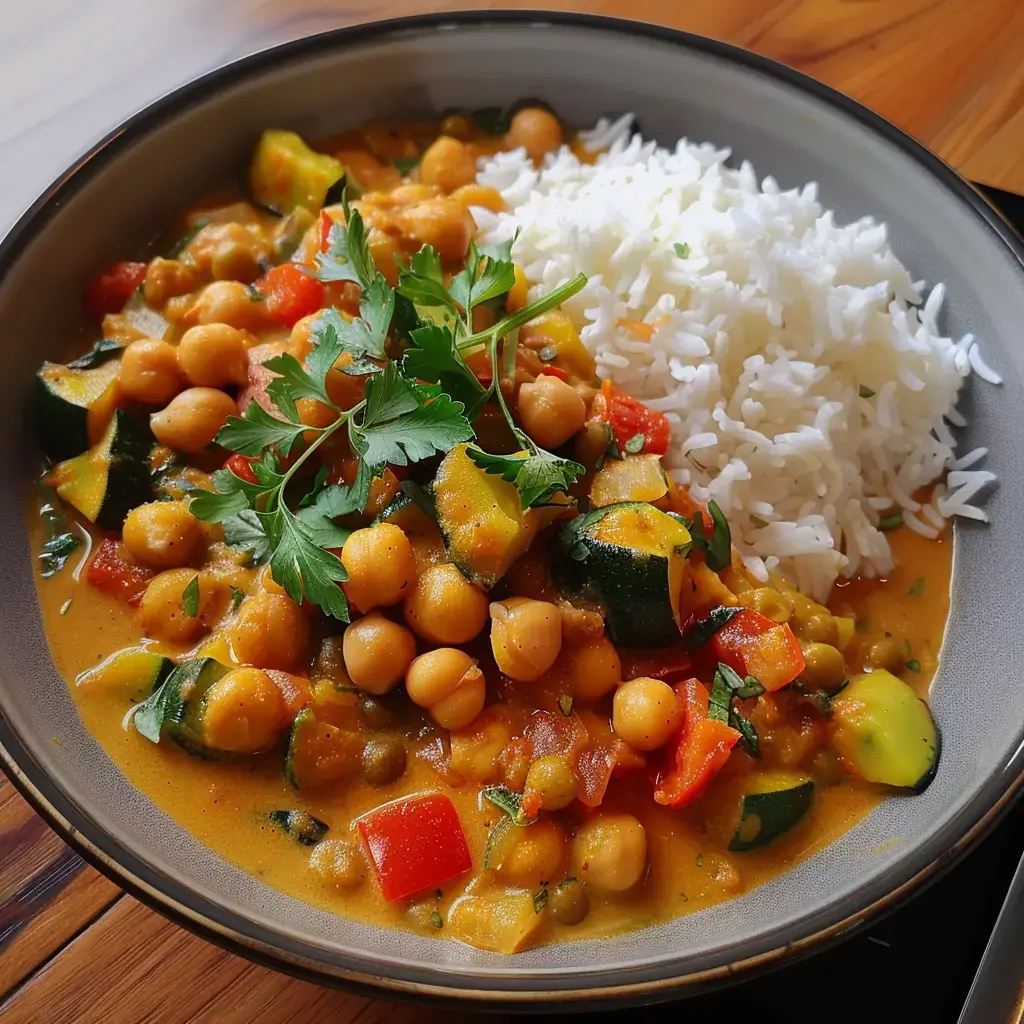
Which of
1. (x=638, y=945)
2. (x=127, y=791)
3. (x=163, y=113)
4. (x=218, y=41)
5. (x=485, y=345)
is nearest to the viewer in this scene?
(x=638, y=945)

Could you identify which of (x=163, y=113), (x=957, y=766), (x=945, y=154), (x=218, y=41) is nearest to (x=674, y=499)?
(x=957, y=766)

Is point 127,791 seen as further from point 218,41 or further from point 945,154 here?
point 945,154

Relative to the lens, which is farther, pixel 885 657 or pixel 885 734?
pixel 885 657

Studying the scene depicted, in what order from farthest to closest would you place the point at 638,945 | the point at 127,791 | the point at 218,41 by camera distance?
the point at 218,41
the point at 127,791
the point at 638,945

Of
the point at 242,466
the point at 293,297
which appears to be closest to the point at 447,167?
the point at 293,297

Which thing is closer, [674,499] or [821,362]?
[674,499]

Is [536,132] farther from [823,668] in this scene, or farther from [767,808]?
[767,808]
